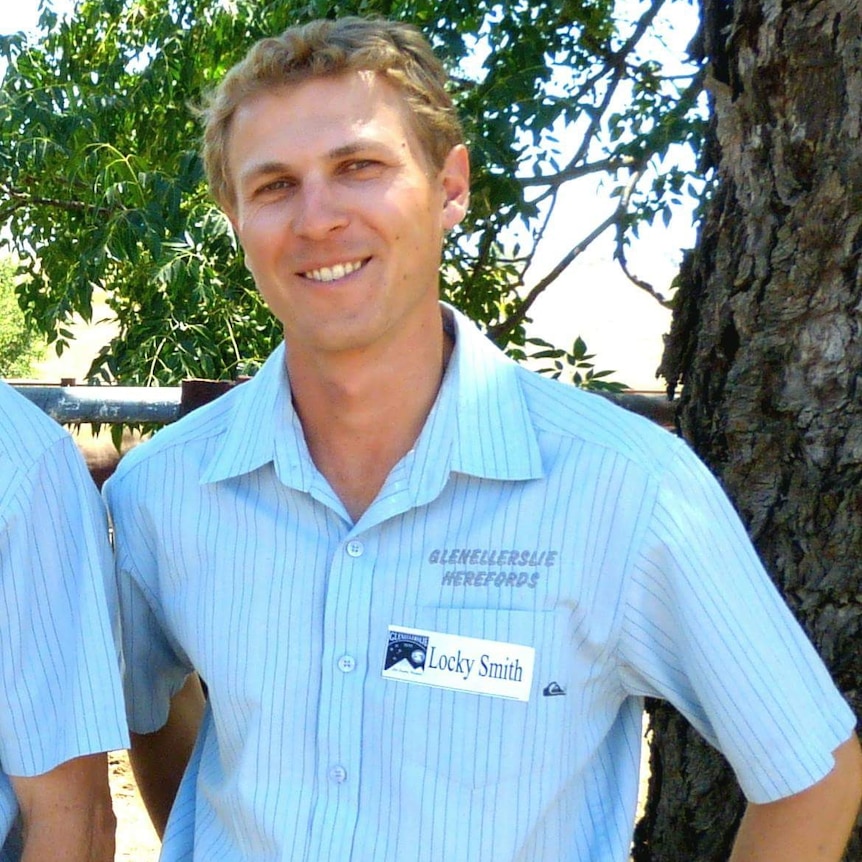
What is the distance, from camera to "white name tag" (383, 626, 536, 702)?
5.80ft

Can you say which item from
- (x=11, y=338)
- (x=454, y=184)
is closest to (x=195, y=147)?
(x=454, y=184)

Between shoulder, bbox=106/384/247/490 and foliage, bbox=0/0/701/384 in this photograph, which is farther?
foliage, bbox=0/0/701/384

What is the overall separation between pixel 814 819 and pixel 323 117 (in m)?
1.21

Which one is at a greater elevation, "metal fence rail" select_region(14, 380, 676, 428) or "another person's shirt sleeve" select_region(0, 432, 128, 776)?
"metal fence rail" select_region(14, 380, 676, 428)

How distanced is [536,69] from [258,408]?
2049 millimetres

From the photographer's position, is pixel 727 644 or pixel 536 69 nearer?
pixel 727 644

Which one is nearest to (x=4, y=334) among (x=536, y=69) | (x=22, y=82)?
(x=22, y=82)

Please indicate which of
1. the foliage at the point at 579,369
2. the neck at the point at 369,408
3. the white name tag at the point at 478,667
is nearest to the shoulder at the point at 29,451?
the neck at the point at 369,408

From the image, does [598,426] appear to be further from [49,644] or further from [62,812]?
[62,812]

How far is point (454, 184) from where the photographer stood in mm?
2117

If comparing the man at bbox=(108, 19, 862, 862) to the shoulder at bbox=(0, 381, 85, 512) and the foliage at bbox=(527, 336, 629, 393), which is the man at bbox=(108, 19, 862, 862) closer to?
the shoulder at bbox=(0, 381, 85, 512)

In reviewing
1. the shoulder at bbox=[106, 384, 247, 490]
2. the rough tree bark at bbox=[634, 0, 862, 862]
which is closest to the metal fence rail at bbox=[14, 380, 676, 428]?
the rough tree bark at bbox=[634, 0, 862, 862]

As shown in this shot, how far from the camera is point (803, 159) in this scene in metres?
2.11

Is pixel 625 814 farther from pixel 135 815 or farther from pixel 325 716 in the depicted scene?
pixel 135 815
